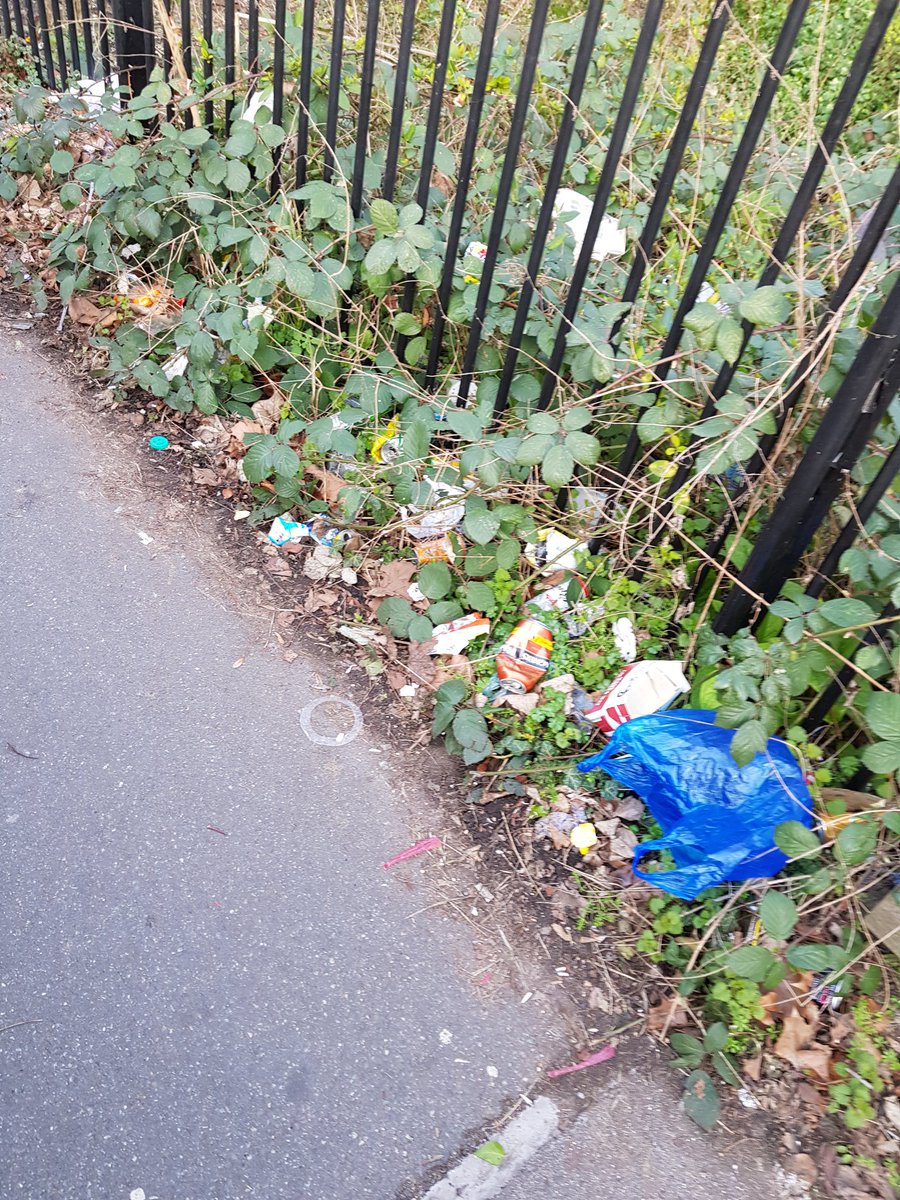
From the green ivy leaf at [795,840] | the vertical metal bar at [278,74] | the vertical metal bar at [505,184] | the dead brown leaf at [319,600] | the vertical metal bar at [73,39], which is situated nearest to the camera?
the green ivy leaf at [795,840]

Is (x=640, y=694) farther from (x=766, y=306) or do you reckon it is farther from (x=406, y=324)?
(x=406, y=324)

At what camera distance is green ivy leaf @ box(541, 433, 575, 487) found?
2340 millimetres

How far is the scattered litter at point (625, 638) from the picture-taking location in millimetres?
2568

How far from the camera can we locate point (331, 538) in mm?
2947

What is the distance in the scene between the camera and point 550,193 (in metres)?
2.46

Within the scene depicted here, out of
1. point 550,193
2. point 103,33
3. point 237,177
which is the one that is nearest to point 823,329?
point 550,193

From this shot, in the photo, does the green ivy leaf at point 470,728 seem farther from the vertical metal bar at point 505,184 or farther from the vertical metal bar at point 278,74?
the vertical metal bar at point 278,74

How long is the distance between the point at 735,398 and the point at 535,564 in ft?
2.54

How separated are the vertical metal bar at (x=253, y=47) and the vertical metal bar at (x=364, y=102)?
461mm

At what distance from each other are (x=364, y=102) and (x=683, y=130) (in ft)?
3.60

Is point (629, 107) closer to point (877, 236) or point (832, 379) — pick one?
point (877, 236)

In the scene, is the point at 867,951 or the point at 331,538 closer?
the point at 867,951

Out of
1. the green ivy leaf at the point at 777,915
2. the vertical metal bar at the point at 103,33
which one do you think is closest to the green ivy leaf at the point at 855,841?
the green ivy leaf at the point at 777,915

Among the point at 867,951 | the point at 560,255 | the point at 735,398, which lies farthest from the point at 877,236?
the point at 867,951
